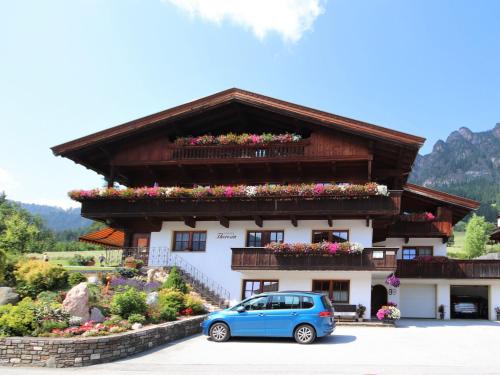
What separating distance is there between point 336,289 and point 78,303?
1207 centimetres

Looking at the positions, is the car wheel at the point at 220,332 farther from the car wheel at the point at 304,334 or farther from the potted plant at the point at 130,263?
the potted plant at the point at 130,263

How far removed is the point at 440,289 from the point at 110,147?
66.7ft

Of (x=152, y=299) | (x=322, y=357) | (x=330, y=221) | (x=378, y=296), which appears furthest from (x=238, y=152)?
(x=322, y=357)

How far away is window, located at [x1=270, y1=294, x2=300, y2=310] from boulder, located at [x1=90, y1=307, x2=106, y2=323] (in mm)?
5378

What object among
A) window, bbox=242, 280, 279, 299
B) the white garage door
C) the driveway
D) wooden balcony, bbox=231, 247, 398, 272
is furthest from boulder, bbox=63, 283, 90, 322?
the white garage door

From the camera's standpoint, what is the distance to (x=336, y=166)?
24719 millimetres

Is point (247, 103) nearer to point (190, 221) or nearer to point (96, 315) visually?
point (190, 221)

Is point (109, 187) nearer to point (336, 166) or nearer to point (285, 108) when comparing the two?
point (285, 108)

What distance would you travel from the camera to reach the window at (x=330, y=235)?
77.5 feet

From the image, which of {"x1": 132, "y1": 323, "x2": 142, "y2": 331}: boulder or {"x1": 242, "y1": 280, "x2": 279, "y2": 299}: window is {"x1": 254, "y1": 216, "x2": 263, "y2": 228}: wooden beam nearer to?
{"x1": 242, "y1": 280, "x2": 279, "y2": 299}: window

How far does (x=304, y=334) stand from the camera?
15023 mm

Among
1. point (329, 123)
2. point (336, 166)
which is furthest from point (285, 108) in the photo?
point (336, 166)

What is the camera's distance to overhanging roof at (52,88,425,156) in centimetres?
2239

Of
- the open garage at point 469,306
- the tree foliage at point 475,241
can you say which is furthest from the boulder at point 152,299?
the tree foliage at point 475,241
